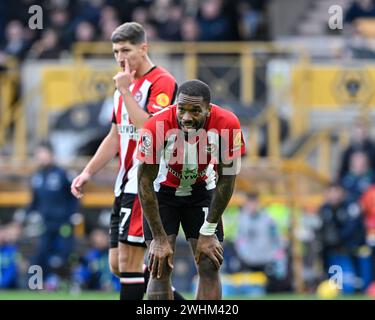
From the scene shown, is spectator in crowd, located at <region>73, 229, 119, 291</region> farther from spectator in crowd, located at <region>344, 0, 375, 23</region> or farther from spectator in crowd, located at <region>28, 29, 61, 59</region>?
spectator in crowd, located at <region>344, 0, 375, 23</region>

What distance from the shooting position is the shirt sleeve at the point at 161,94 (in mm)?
10086

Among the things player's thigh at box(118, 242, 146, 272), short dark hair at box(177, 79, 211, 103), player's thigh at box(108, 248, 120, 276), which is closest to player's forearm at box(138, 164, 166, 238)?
short dark hair at box(177, 79, 211, 103)

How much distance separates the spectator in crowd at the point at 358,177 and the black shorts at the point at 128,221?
902 cm

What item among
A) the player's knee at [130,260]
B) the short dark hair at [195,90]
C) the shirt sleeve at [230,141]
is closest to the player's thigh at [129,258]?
the player's knee at [130,260]

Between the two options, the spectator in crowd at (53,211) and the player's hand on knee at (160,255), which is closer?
the player's hand on knee at (160,255)

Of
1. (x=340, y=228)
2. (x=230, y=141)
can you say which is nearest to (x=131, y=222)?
(x=230, y=141)

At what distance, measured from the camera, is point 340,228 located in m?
→ 18.9

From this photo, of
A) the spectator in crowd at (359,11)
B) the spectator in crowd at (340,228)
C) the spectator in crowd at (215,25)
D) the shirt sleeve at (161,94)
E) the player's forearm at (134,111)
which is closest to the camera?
the player's forearm at (134,111)

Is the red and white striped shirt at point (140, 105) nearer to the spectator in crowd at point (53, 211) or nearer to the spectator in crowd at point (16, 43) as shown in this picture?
the spectator in crowd at point (53, 211)

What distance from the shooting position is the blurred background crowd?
62.3 feet

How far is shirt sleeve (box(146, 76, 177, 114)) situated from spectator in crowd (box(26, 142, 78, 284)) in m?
9.01

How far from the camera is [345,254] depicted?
19.0 meters

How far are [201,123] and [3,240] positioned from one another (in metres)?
11.4
